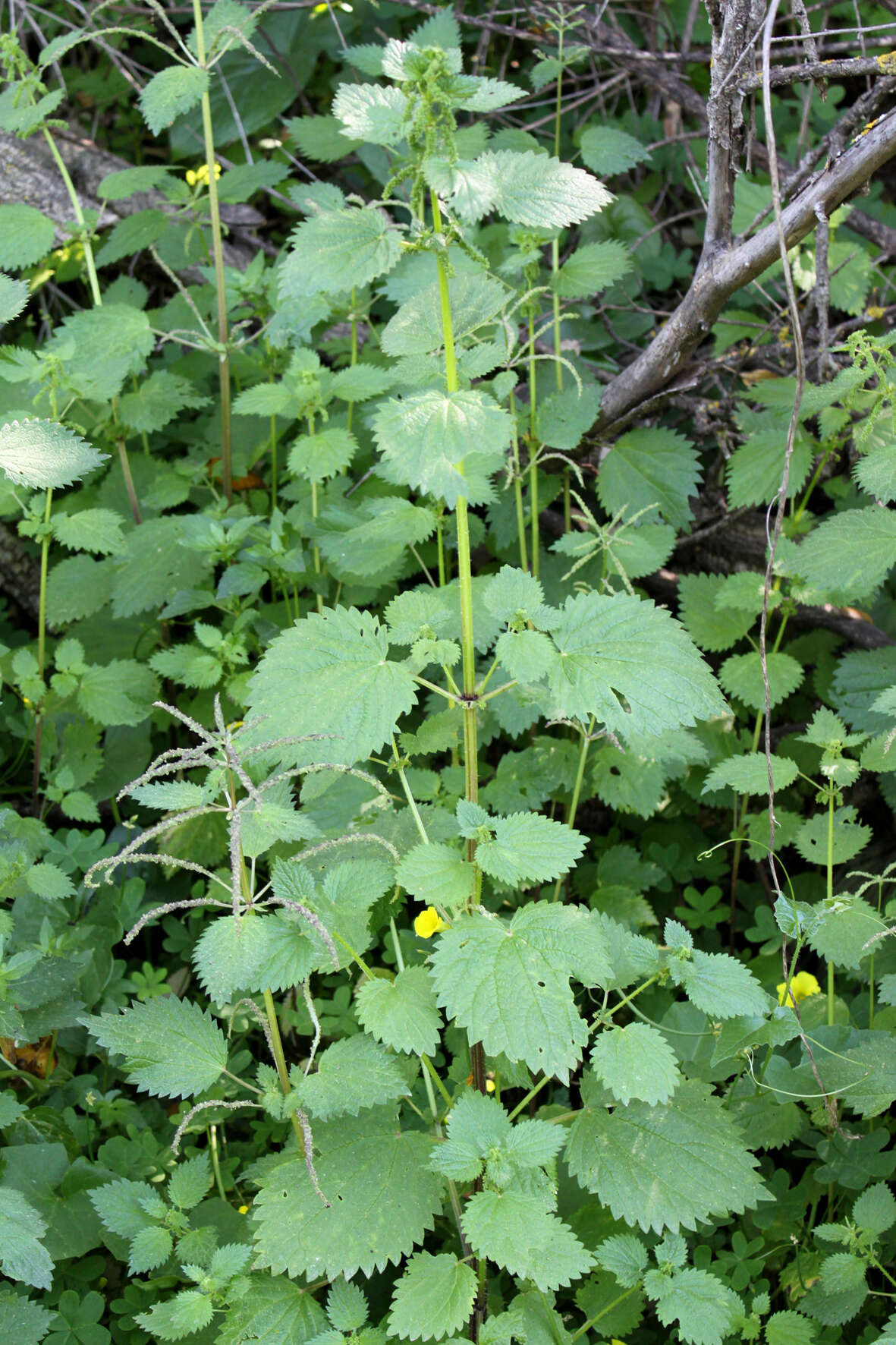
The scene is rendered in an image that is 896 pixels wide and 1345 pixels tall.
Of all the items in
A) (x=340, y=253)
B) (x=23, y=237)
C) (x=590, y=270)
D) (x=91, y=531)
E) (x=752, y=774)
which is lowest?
Answer: (x=752, y=774)

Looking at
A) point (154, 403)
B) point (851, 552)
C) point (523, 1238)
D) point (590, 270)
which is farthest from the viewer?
point (154, 403)

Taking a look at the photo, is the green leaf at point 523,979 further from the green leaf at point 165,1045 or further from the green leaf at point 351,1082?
the green leaf at point 165,1045

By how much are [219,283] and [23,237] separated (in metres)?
0.48

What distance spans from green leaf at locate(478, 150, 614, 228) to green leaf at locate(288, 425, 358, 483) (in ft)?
3.06

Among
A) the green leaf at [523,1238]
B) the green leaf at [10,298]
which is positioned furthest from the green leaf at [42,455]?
the green leaf at [523,1238]

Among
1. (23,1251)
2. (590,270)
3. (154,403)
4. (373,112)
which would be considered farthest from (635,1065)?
(154,403)

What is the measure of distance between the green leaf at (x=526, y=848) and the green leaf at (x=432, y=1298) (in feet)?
1.89

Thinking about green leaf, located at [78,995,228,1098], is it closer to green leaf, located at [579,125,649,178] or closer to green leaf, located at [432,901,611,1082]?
green leaf, located at [432,901,611,1082]

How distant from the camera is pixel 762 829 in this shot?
2.47 m

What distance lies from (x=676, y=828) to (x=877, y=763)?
700 mm

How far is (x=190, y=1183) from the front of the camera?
175cm

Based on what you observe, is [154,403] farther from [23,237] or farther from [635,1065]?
[635,1065]

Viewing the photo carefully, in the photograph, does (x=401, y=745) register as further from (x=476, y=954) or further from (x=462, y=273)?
(x=462, y=273)

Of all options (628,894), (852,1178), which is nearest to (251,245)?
(628,894)
